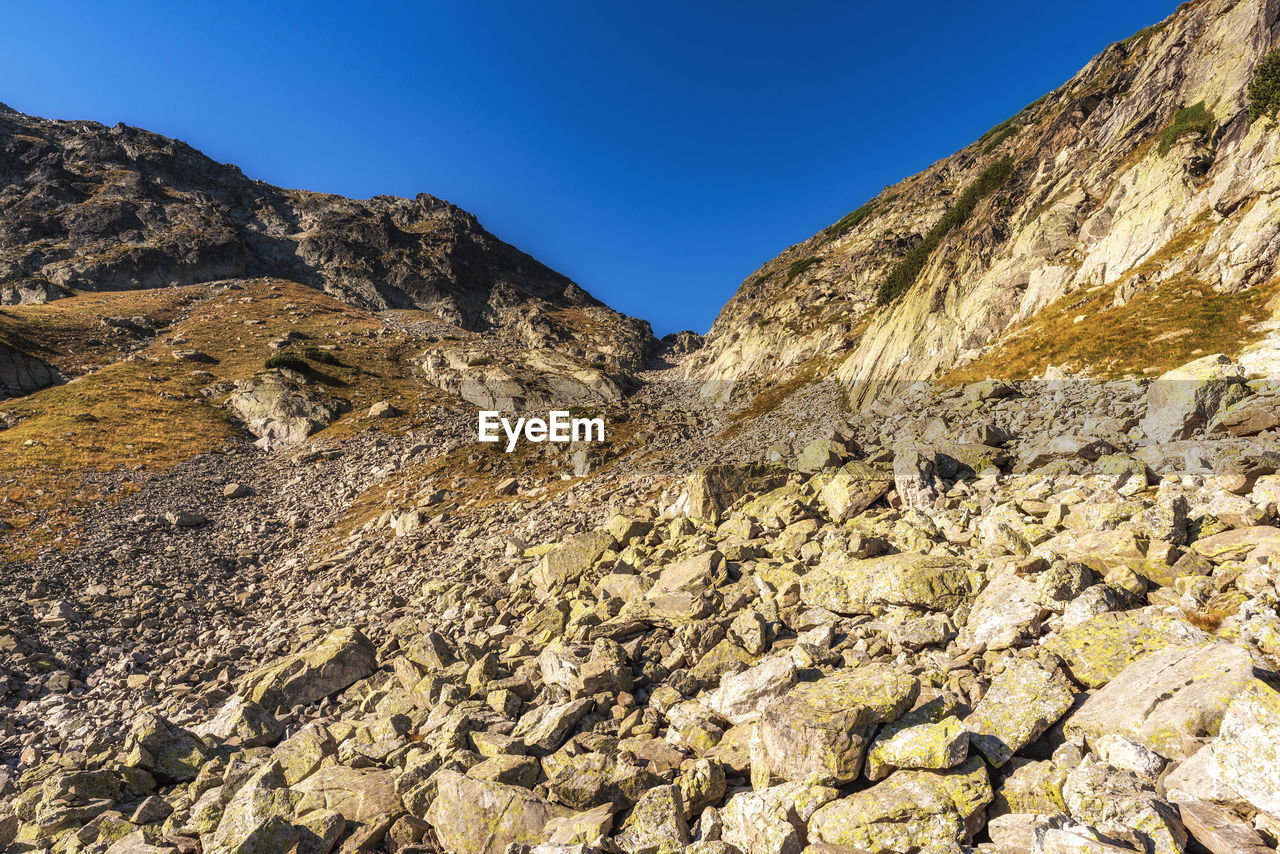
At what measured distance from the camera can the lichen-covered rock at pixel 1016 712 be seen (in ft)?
22.8

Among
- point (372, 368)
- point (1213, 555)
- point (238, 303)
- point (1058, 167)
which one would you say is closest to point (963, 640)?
point (1213, 555)

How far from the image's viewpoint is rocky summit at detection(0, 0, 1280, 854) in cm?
696

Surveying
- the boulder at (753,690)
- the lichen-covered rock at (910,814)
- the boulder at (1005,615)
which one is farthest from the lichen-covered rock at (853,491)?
the lichen-covered rock at (910,814)

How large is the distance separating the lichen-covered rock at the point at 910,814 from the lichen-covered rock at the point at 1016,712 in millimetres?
517

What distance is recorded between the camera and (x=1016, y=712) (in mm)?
7211

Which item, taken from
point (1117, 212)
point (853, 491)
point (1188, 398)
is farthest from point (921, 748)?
point (1117, 212)

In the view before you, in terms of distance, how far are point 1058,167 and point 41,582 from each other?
2923 inches

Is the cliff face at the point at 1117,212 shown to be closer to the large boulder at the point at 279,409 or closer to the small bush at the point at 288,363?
the large boulder at the point at 279,409

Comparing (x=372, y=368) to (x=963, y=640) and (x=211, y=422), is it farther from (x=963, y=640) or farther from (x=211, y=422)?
(x=963, y=640)

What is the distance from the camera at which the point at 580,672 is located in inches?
451

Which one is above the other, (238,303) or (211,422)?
(238,303)

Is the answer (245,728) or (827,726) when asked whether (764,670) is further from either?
(245,728)

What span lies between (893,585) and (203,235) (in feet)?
610

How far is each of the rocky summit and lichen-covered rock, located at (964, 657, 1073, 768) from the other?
0.04m
